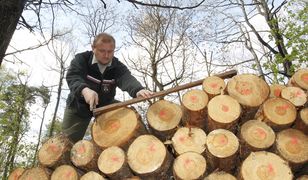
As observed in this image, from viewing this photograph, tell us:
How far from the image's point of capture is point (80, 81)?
3393mm

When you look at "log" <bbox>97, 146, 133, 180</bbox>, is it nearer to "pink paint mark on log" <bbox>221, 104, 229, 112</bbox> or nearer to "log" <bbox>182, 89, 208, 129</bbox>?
"log" <bbox>182, 89, 208, 129</bbox>

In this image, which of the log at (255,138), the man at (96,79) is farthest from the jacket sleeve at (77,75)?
the log at (255,138)

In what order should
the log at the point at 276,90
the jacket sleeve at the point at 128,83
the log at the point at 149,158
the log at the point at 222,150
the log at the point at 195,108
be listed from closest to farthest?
the log at the point at 222,150
the log at the point at 149,158
the log at the point at 195,108
the log at the point at 276,90
the jacket sleeve at the point at 128,83

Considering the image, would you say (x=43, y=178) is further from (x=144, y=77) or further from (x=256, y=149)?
(x=144, y=77)

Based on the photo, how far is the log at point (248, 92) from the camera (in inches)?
116

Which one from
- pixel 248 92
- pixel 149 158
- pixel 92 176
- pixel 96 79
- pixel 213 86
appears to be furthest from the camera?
pixel 96 79

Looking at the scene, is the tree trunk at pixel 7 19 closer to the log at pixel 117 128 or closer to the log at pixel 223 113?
the log at pixel 117 128

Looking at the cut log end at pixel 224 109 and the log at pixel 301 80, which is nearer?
the cut log end at pixel 224 109

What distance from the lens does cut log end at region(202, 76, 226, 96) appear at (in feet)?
10.1

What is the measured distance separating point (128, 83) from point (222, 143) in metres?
1.32

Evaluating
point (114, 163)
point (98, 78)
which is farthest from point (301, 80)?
point (98, 78)

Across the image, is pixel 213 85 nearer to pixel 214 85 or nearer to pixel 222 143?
pixel 214 85

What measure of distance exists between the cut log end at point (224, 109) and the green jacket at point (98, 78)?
87 cm

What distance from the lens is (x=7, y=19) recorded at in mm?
2834
